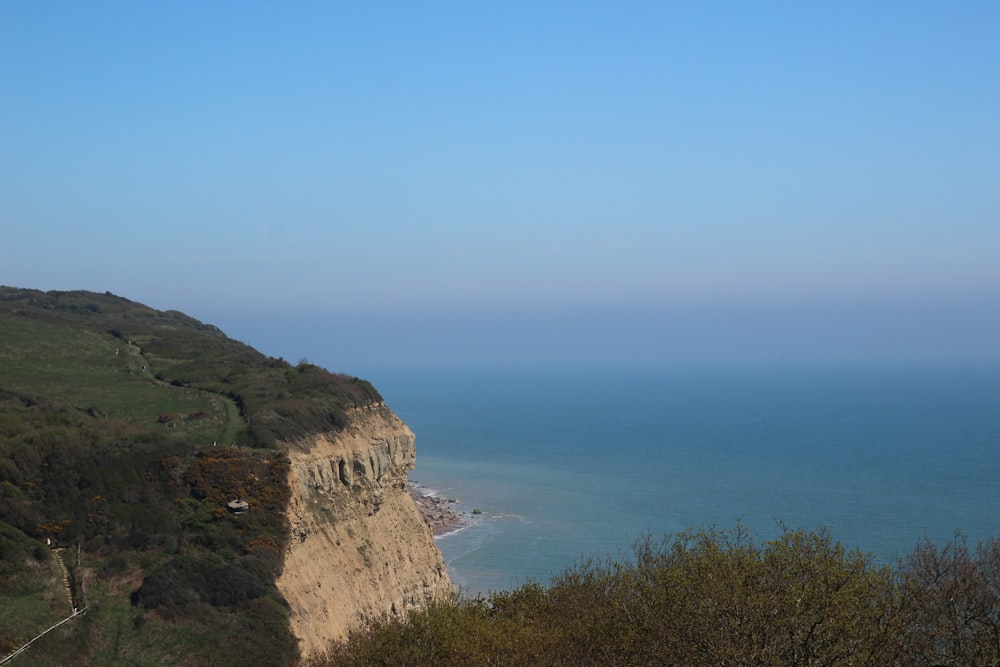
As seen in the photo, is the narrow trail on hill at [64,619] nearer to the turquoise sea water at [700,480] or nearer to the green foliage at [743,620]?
the green foliage at [743,620]

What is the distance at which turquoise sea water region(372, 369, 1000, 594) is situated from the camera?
70438 mm

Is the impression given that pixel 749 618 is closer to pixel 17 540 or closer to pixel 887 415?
pixel 17 540

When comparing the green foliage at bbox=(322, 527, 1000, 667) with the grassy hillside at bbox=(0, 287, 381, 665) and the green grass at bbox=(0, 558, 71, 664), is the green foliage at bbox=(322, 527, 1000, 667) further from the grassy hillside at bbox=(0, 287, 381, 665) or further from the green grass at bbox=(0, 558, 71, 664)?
the green grass at bbox=(0, 558, 71, 664)

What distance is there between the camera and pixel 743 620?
17766 millimetres

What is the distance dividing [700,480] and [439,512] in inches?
1300

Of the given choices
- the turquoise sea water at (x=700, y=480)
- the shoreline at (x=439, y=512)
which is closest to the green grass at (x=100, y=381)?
the turquoise sea water at (x=700, y=480)

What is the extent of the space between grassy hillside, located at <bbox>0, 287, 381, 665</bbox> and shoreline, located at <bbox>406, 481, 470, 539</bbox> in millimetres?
28327

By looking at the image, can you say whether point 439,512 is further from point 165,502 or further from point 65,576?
point 65,576

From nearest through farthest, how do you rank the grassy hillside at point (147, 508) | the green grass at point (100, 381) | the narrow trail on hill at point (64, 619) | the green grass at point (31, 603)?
the narrow trail on hill at point (64, 619) < the green grass at point (31, 603) < the grassy hillside at point (147, 508) < the green grass at point (100, 381)

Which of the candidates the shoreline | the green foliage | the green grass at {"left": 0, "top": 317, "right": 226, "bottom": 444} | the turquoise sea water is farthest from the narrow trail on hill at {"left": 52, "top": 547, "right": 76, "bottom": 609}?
the shoreline

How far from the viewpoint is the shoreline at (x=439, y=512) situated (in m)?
80.2

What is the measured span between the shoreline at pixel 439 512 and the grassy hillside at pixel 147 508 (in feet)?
92.9

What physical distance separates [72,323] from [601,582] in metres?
60.4

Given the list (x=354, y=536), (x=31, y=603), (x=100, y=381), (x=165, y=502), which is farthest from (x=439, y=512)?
(x=31, y=603)
